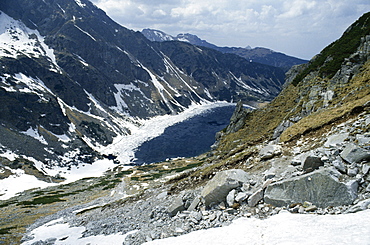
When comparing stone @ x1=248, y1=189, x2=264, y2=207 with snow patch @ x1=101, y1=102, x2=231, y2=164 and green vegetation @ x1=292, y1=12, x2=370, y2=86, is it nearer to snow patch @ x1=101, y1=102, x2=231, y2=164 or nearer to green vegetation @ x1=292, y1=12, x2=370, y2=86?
green vegetation @ x1=292, y1=12, x2=370, y2=86

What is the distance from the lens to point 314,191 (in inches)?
486

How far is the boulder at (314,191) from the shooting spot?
37.8 ft

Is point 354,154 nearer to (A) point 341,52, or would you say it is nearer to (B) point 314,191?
(B) point 314,191

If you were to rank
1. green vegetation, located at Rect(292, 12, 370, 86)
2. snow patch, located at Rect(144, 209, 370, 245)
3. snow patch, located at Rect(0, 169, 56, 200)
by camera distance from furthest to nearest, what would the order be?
snow patch, located at Rect(0, 169, 56, 200) < green vegetation, located at Rect(292, 12, 370, 86) < snow patch, located at Rect(144, 209, 370, 245)

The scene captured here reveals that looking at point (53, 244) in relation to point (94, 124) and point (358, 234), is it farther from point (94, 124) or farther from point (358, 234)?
point (94, 124)

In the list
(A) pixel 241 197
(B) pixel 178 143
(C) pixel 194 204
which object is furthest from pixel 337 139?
(B) pixel 178 143

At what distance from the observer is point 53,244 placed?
1027 inches

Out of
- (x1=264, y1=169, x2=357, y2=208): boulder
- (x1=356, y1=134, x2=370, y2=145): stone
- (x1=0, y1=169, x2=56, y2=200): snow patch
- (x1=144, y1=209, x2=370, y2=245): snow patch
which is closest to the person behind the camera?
(x1=144, y1=209, x2=370, y2=245): snow patch

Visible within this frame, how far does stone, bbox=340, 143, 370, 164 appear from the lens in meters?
12.1

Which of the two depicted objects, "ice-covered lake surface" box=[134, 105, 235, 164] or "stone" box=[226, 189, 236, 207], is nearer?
"stone" box=[226, 189, 236, 207]

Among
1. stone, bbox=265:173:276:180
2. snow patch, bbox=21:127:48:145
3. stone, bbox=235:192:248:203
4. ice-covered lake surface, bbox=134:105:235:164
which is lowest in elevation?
ice-covered lake surface, bbox=134:105:235:164

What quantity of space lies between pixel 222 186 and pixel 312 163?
5918 mm

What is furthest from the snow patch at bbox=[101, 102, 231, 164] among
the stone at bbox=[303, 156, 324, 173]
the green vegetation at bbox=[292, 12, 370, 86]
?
the stone at bbox=[303, 156, 324, 173]

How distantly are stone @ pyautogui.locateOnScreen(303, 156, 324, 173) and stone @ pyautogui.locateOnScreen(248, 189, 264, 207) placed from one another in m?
3.04
